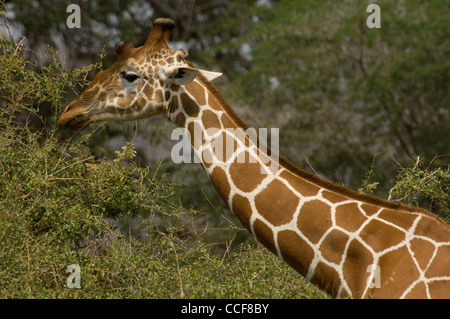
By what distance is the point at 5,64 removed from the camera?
19.1 ft

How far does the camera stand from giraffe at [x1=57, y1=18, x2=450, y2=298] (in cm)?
438

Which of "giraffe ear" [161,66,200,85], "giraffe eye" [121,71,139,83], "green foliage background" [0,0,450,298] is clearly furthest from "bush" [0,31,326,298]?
"green foliage background" [0,0,450,298]

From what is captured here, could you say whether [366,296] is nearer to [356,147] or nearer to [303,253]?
[303,253]

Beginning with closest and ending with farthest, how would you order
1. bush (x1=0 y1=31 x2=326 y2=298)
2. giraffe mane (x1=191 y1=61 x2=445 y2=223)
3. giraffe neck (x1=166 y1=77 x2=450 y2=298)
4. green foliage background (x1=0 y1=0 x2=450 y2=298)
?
giraffe neck (x1=166 y1=77 x2=450 y2=298) → giraffe mane (x1=191 y1=61 x2=445 y2=223) → bush (x1=0 y1=31 x2=326 y2=298) → green foliage background (x1=0 y1=0 x2=450 y2=298)

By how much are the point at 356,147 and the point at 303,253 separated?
7744 mm

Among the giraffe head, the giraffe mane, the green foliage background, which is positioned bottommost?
the green foliage background

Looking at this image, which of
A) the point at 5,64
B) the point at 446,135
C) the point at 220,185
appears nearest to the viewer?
the point at 220,185

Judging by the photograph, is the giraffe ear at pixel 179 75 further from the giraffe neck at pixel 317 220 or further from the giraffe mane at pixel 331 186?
the giraffe mane at pixel 331 186

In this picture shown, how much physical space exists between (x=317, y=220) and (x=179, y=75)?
1.44 meters

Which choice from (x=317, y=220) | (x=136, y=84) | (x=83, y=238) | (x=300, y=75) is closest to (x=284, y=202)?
(x=317, y=220)

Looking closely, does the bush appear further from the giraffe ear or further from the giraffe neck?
the giraffe ear

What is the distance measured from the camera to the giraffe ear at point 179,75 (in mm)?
5075

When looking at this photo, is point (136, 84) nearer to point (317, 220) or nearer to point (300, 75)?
point (317, 220)
